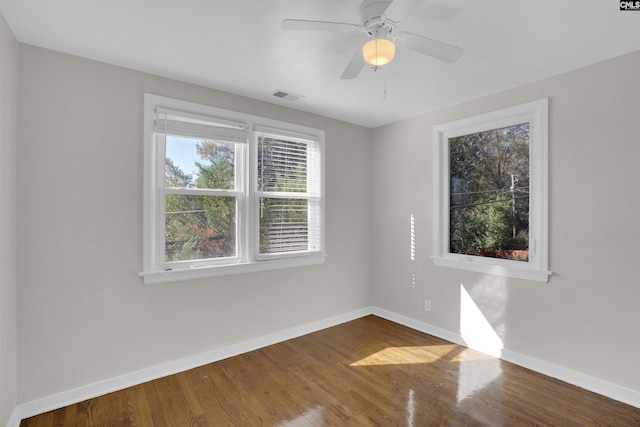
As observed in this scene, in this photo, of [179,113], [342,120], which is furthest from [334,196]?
[179,113]

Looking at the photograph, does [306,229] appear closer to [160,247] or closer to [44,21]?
[160,247]

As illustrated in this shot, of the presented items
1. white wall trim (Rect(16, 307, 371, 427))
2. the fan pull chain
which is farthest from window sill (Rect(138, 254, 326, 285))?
the fan pull chain

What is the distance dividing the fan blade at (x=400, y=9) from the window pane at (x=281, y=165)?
1.84 metres

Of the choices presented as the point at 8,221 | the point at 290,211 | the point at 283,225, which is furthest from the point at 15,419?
the point at 290,211

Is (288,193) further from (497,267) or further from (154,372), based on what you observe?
(497,267)

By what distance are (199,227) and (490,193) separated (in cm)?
285

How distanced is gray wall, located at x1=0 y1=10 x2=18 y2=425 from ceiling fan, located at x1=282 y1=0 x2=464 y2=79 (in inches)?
67.4

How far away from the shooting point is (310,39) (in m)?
2.11

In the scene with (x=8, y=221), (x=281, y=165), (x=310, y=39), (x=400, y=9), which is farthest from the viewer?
(x=281, y=165)

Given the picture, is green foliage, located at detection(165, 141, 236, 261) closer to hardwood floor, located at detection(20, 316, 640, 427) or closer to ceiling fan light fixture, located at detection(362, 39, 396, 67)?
hardwood floor, located at detection(20, 316, 640, 427)

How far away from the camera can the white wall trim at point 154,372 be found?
221cm

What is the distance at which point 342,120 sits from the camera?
3.97 m

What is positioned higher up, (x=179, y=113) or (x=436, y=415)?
(x=179, y=113)

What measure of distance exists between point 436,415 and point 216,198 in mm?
2474
